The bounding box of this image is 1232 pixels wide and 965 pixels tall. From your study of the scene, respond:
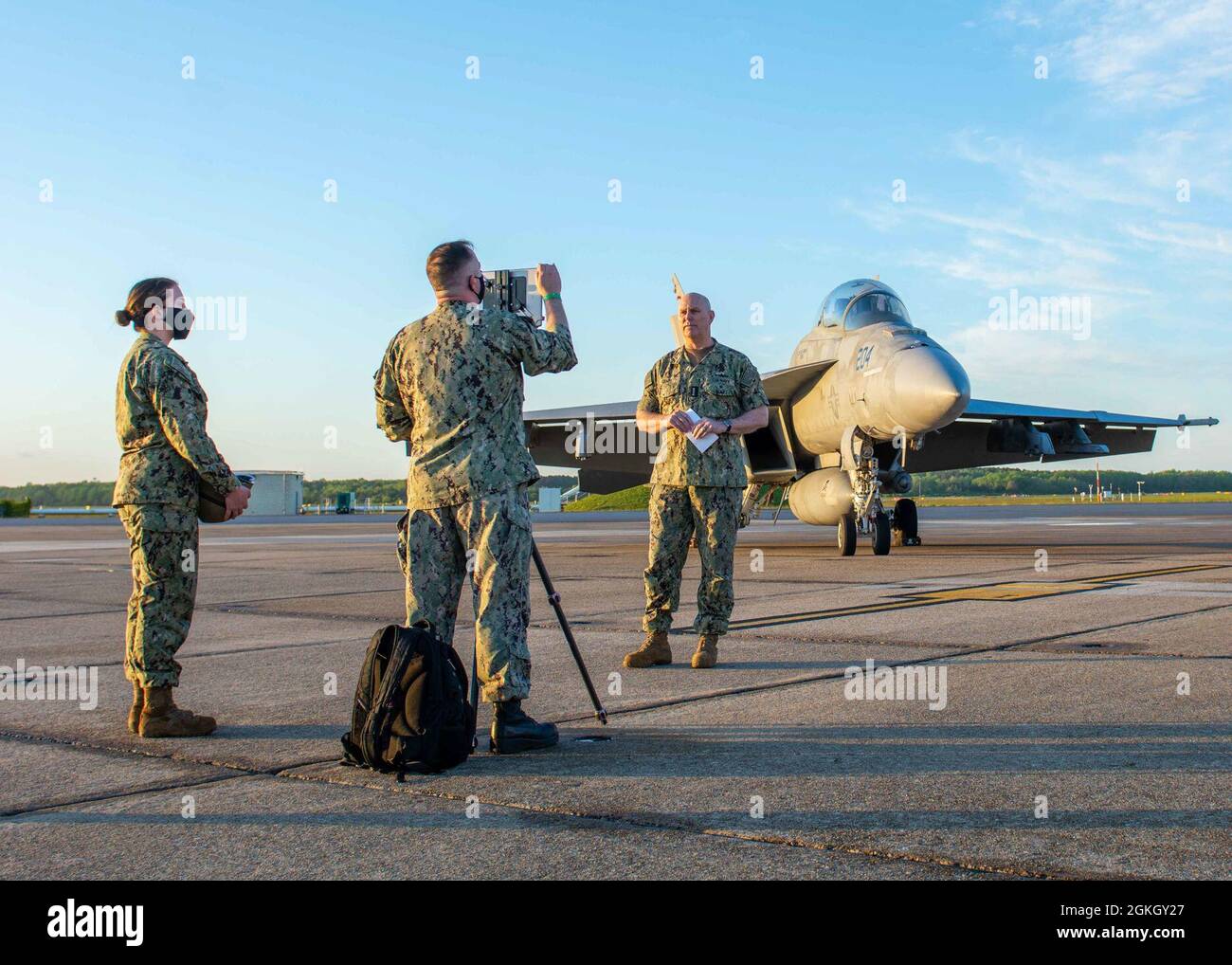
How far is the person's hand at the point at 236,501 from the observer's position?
17.2ft

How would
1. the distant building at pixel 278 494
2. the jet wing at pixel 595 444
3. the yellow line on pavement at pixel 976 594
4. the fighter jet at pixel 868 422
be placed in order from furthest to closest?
1. the distant building at pixel 278 494
2. the jet wing at pixel 595 444
3. the fighter jet at pixel 868 422
4. the yellow line on pavement at pixel 976 594

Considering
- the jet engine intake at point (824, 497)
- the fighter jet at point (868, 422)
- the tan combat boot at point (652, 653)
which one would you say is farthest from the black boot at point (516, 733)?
the jet engine intake at point (824, 497)

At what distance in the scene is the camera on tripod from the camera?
5.02m

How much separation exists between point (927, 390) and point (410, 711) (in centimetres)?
1127

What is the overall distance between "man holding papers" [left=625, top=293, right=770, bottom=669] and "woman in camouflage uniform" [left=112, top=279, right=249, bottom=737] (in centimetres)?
267

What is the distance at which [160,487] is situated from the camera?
510 cm

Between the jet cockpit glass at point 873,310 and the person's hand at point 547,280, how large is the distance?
12.6 metres

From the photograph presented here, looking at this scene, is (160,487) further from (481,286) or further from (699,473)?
(699,473)

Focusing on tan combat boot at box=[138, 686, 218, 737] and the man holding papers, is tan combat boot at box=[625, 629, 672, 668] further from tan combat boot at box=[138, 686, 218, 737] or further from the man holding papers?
tan combat boot at box=[138, 686, 218, 737]

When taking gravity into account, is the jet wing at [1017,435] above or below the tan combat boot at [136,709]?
above

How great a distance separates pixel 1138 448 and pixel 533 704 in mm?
24555

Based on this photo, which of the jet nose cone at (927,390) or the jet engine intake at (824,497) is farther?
the jet engine intake at (824,497)

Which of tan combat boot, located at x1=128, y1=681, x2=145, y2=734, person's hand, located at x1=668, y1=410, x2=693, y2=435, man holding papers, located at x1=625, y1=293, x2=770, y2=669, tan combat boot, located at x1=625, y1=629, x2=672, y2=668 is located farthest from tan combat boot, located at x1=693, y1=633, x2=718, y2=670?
tan combat boot, located at x1=128, y1=681, x2=145, y2=734

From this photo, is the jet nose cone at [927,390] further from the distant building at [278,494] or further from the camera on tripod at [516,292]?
the distant building at [278,494]
